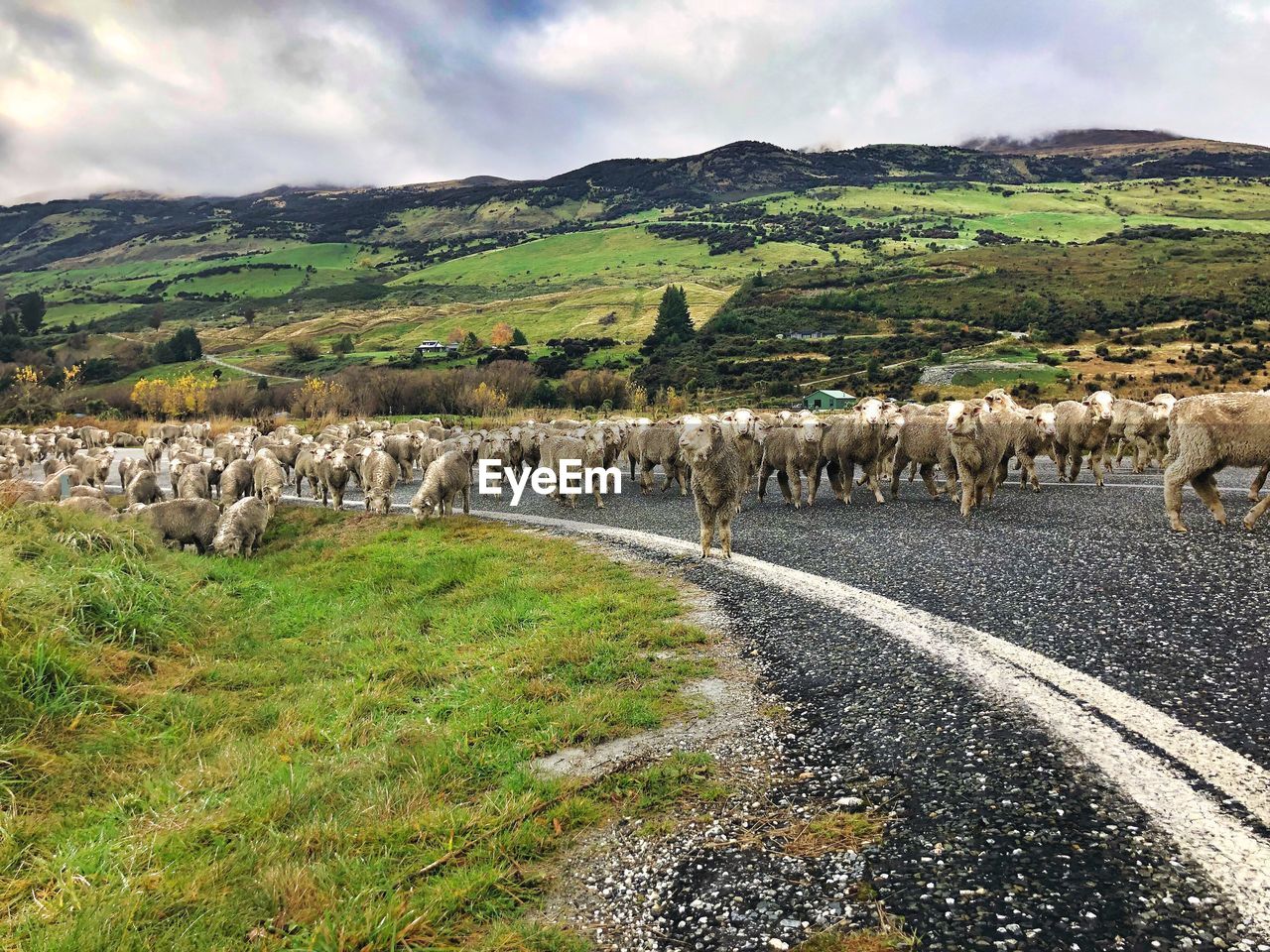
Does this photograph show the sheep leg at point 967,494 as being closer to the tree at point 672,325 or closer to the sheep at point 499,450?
the sheep at point 499,450

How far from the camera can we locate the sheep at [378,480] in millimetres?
20688

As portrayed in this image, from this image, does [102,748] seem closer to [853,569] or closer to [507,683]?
[507,683]

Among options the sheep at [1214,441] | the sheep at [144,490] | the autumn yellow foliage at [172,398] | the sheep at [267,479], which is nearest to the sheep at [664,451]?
the sheep at [267,479]

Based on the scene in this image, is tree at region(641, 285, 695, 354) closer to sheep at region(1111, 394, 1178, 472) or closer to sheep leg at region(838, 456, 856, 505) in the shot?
sheep at region(1111, 394, 1178, 472)

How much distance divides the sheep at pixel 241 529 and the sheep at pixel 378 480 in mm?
3475

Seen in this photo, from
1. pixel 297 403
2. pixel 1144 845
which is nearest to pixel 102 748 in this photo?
pixel 1144 845

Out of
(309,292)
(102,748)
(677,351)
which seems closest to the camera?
(102,748)

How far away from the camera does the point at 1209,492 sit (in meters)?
11.7

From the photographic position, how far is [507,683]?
7145 mm

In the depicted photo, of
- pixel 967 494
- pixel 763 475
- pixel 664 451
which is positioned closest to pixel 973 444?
pixel 967 494

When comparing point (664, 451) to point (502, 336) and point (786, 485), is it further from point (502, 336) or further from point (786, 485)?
point (502, 336)

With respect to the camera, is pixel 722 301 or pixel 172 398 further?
pixel 722 301

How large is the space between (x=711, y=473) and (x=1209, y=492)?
8.52 meters

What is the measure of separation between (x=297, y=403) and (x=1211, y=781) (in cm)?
7903
